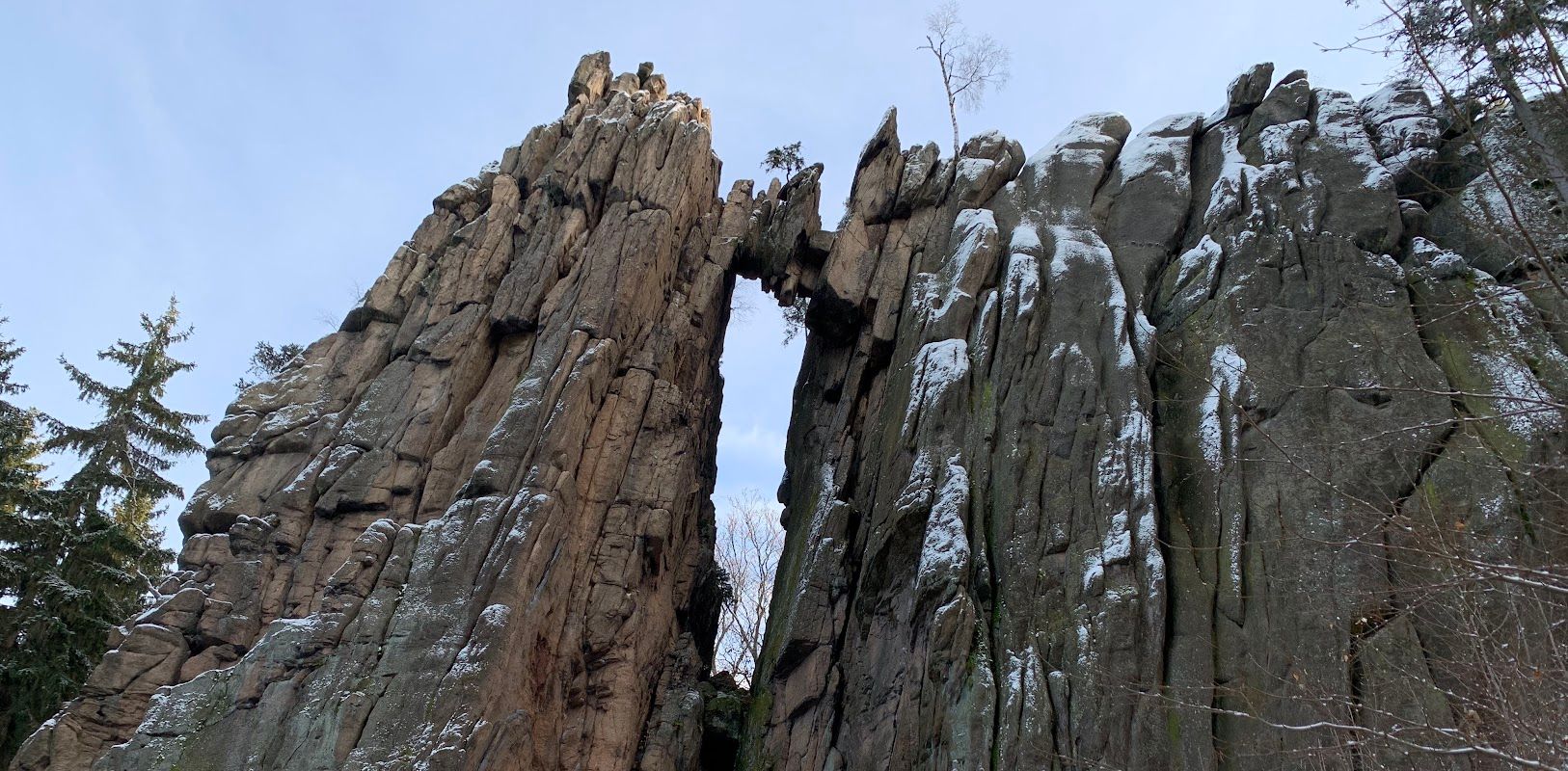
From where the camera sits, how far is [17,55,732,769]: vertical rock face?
2119 centimetres

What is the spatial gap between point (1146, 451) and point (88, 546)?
2726 centimetres

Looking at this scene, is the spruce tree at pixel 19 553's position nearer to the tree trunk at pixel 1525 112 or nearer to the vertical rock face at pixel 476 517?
the vertical rock face at pixel 476 517

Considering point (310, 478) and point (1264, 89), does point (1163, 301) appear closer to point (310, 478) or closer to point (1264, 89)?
point (1264, 89)

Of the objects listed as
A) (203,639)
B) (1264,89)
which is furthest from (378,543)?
(1264,89)

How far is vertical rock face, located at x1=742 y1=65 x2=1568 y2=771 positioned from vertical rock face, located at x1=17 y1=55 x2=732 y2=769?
3520 millimetres

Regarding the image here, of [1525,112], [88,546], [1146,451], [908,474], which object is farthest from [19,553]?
[1525,112]

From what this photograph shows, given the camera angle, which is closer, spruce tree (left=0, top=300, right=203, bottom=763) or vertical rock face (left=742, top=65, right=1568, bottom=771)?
vertical rock face (left=742, top=65, right=1568, bottom=771)

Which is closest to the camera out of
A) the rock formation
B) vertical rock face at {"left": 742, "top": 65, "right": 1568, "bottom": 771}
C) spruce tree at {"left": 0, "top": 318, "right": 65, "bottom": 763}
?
vertical rock face at {"left": 742, "top": 65, "right": 1568, "bottom": 771}

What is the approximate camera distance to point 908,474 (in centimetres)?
2330

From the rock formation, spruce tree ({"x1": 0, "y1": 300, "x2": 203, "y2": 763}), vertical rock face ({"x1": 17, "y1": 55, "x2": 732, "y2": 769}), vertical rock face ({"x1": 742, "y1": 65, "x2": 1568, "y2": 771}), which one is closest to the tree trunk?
vertical rock face ({"x1": 742, "y1": 65, "x2": 1568, "y2": 771})

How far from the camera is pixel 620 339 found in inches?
1107

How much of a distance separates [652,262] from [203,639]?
1474 cm

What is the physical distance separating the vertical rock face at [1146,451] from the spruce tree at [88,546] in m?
17.6

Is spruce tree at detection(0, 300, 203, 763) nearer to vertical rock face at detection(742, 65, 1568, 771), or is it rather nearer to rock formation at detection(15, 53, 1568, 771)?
rock formation at detection(15, 53, 1568, 771)
